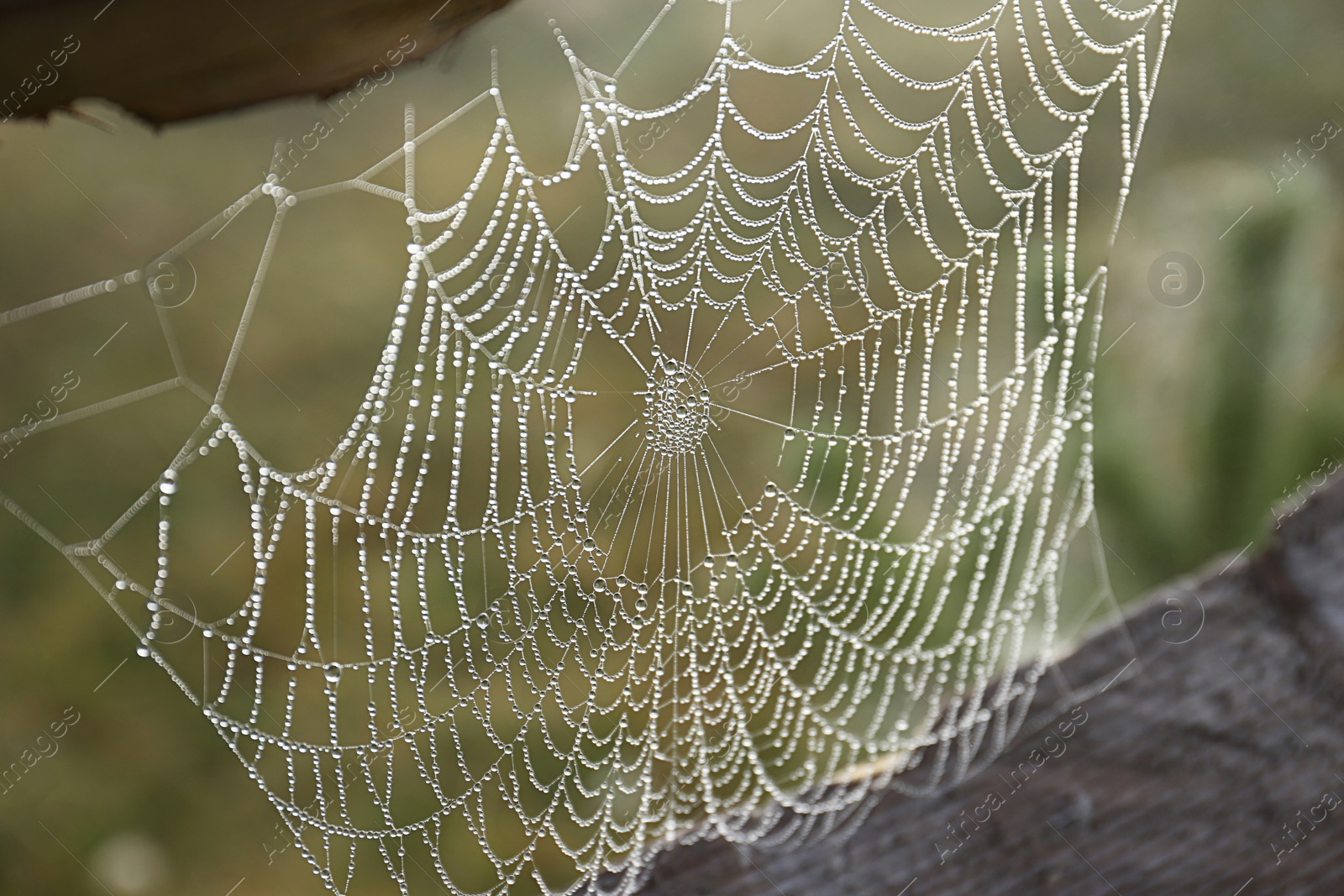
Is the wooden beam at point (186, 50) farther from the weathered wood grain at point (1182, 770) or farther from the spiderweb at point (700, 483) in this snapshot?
the weathered wood grain at point (1182, 770)

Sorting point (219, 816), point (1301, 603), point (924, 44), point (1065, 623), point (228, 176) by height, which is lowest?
point (1065, 623)

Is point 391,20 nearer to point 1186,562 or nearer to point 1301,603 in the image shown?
point 1301,603

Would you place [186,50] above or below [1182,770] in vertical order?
above

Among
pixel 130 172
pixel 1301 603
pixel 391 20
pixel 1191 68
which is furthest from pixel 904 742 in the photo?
pixel 1191 68

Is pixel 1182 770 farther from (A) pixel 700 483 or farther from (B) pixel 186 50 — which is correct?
(B) pixel 186 50

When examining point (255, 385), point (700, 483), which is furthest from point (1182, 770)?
point (255, 385)

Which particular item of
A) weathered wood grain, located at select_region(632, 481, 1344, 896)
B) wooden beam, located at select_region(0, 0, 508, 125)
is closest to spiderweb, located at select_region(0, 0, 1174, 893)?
weathered wood grain, located at select_region(632, 481, 1344, 896)

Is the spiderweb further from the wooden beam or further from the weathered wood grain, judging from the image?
the wooden beam

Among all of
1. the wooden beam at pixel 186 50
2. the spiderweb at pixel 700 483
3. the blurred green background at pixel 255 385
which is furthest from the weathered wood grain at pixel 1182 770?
the wooden beam at pixel 186 50
